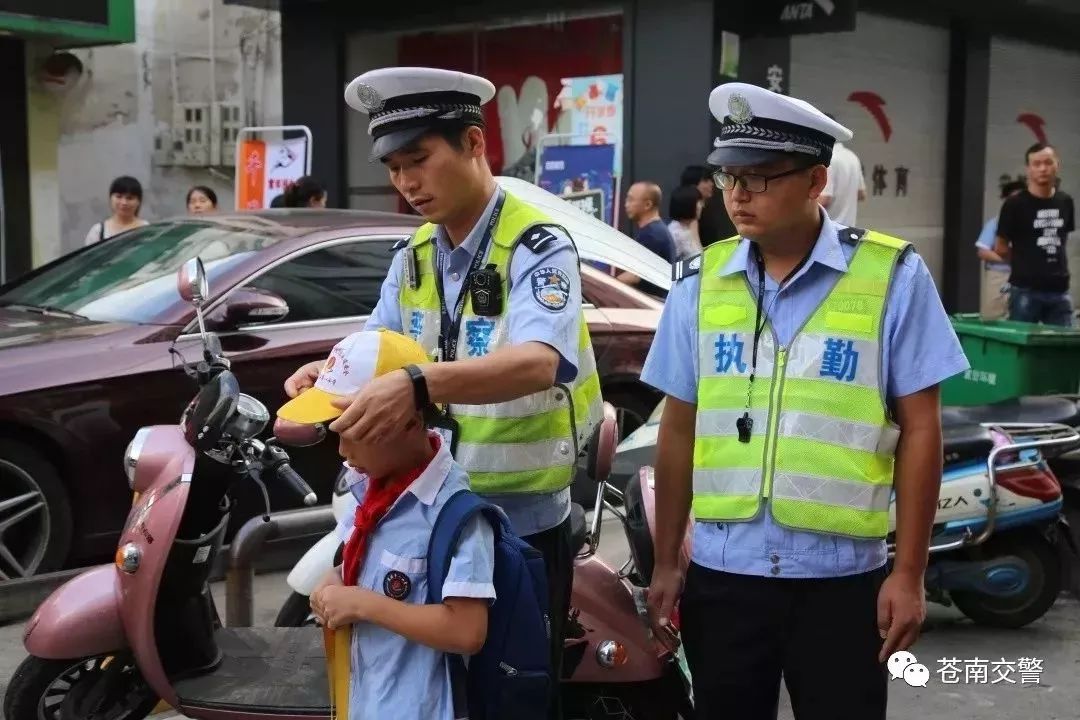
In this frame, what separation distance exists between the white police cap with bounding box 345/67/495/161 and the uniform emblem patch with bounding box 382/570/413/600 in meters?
0.84

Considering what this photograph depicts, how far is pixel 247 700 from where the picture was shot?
354cm

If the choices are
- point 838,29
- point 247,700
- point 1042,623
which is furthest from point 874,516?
point 838,29

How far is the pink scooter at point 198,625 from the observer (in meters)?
3.43

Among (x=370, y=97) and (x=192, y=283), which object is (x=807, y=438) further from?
(x=192, y=283)

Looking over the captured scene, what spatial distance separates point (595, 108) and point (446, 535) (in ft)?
33.0

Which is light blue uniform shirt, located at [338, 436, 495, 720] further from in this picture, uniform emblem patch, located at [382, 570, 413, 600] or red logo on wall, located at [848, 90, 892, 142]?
red logo on wall, located at [848, 90, 892, 142]

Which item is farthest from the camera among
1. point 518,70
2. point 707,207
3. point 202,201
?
point 518,70

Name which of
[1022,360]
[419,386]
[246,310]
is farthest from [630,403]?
[419,386]

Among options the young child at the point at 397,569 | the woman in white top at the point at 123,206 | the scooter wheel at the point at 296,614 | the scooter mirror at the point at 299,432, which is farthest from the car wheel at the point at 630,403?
the young child at the point at 397,569

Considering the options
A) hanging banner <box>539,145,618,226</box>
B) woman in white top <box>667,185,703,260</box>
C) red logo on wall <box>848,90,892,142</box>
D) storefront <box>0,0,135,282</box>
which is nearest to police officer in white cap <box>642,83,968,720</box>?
woman in white top <box>667,185,703,260</box>

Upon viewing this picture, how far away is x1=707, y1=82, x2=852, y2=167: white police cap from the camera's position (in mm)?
2564

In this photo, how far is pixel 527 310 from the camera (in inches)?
103

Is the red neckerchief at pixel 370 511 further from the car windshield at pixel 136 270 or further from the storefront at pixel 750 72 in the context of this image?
the storefront at pixel 750 72

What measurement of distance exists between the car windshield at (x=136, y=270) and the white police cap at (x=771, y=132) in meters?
3.56
